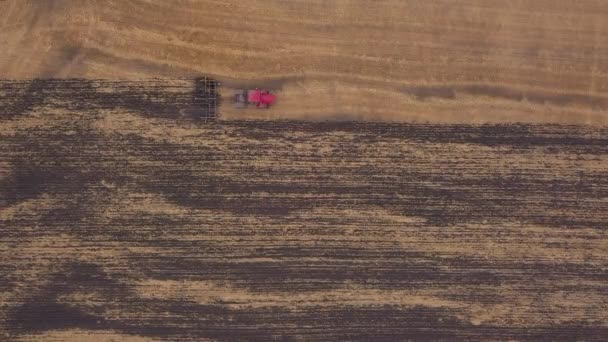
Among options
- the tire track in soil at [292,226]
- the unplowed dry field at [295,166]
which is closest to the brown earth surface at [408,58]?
the unplowed dry field at [295,166]

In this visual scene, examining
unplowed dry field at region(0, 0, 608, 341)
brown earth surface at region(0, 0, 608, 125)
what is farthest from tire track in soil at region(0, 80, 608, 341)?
brown earth surface at region(0, 0, 608, 125)

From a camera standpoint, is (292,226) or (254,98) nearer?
(254,98)

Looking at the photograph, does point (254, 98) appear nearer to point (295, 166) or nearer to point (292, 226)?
point (295, 166)

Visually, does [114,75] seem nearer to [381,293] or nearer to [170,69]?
[170,69]

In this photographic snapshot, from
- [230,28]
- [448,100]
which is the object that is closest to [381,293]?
[448,100]

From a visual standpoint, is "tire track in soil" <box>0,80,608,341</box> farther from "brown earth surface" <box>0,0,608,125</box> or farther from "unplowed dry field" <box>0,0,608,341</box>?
"brown earth surface" <box>0,0,608,125</box>

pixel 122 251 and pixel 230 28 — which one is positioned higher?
pixel 230 28

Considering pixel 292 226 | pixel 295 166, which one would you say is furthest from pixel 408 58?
pixel 292 226
